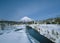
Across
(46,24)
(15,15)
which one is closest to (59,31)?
(46,24)

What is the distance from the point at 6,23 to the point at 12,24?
0.38 ft

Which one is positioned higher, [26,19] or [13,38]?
[26,19]

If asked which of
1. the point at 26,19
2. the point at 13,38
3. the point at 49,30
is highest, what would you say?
the point at 26,19

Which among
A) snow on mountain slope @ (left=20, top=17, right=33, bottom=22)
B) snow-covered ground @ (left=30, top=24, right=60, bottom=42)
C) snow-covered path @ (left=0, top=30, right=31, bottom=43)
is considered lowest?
snow-covered path @ (left=0, top=30, right=31, bottom=43)

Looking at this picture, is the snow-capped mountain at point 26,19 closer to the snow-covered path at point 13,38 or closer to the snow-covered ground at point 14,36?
the snow-covered ground at point 14,36

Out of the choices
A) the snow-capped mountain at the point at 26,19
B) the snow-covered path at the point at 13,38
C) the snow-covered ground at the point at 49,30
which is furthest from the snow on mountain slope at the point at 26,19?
the snow-covered path at the point at 13,38

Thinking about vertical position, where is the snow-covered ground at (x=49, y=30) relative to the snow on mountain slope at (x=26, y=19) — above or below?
below

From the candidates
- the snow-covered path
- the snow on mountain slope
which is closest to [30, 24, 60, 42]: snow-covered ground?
the snow on mountain slope

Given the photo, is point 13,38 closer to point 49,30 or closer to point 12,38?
point 12,38

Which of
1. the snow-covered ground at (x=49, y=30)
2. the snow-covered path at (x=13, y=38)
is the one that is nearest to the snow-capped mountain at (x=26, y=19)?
the snow-covered ground at (x=49, y=30)

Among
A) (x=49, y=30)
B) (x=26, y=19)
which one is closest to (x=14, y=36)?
(x=26, y=19)

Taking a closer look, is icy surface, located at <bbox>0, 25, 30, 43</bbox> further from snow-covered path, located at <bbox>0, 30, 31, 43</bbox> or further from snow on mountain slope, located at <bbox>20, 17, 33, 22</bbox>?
snow on mountain slope, located at <bbox>20, 17, 33, 22</bbox>

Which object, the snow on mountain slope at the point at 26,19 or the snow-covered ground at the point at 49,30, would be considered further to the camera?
the snow on mountain slope at the point at 26,19

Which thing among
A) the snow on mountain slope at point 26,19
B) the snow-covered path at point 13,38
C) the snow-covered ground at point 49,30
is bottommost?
the snow-covered path at point 13,38
